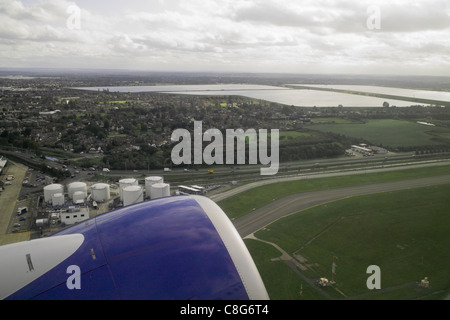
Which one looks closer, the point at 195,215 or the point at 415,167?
the point at 195,215

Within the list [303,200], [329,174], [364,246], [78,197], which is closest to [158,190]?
[78,197]

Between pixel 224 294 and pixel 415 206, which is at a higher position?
pixel 224 294

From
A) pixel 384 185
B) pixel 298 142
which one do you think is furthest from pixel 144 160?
Answer: pixel 384 185

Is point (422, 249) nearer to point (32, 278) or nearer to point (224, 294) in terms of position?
point (224, 294)

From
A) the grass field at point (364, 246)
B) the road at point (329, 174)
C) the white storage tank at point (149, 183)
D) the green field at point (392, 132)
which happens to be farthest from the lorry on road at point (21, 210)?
the green field at point (392, 132)

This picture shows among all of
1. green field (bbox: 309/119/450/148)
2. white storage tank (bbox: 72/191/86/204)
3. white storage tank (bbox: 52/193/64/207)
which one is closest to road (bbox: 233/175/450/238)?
white storage tank (bbox: 72/191/86/204)

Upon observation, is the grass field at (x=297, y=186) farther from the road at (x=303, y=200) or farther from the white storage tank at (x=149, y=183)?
the white storage tank at (x=149, y=183)
